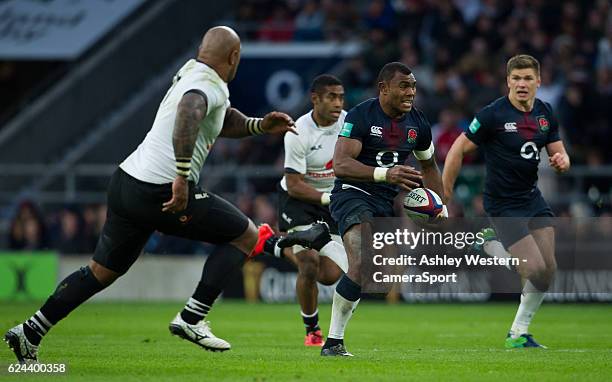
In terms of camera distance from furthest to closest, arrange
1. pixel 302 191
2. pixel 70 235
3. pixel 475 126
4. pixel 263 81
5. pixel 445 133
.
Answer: pixel 263 81, pixel 70 235, pixel 445 133, pixel 302 191, pixel 475 126

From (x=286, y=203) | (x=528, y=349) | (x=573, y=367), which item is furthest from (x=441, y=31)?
(x=573, y=367)

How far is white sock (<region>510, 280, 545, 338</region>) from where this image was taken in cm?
1274

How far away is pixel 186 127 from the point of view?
9.56 m

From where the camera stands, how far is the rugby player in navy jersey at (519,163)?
1281 cm

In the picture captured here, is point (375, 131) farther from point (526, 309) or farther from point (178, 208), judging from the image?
point (526, 309)

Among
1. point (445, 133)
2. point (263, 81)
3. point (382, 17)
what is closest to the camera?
point (445, 133)

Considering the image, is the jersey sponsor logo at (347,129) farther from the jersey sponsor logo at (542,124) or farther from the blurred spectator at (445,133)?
the blurred spectator at (445,133)

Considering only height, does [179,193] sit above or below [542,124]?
below

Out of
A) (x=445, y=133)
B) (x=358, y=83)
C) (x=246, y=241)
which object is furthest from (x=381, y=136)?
(x=358, y=83)

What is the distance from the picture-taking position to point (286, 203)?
14.0m

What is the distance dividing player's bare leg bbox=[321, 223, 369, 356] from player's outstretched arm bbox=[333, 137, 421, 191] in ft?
1.77

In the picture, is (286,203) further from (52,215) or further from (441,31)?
(441,31)

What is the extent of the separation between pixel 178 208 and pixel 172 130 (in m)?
0.70

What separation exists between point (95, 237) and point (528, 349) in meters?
13.2
